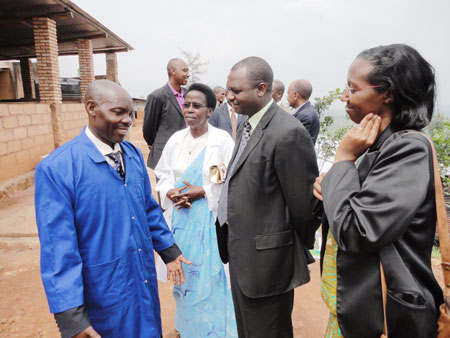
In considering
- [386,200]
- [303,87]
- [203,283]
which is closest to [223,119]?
[303,87]

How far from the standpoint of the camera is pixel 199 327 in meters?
2.42

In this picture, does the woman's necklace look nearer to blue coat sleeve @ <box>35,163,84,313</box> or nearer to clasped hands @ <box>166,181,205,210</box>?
clasped hands @ <box>166,181,205,210</box>

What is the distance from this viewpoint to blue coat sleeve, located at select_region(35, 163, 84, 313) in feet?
4.38

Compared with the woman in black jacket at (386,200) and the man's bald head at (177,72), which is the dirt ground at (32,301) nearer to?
the woman in black jacket at (386,200)

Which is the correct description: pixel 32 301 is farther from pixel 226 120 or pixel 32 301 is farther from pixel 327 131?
pixel 327 131

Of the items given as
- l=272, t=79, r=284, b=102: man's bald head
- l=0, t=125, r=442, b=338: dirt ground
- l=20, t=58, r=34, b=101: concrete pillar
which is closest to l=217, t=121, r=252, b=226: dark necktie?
l=0, t=125, r=442, b=338: dirt ground

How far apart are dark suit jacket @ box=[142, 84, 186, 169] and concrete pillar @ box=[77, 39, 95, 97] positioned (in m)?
8.22

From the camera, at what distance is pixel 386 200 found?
0.98 meters

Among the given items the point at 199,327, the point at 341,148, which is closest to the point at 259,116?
the point at 341,148

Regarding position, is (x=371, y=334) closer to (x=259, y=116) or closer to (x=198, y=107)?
(x=259, y=116)

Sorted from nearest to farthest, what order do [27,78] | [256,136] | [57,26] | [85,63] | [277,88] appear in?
[256,136] → [277,88] → [57,26] → [85,63] → [27,78]

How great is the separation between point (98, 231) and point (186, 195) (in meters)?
0.95

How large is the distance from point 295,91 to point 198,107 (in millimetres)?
2783

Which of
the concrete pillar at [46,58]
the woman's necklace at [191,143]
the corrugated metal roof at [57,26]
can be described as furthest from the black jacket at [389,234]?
the concrete pillar at [46,58]
